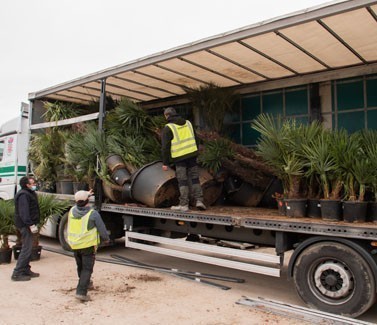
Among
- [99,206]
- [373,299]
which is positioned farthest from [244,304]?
[99,206]

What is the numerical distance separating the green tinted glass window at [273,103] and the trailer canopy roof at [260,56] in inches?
13.5

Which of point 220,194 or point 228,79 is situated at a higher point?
point 228,79

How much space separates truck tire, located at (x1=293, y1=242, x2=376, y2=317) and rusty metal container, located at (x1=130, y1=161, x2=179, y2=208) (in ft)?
8.25

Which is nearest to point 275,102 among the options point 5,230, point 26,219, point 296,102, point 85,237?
point 296,102

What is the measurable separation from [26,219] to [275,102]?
191 inches

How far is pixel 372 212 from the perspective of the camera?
14.3 feet

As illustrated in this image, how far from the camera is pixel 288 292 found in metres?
5.34

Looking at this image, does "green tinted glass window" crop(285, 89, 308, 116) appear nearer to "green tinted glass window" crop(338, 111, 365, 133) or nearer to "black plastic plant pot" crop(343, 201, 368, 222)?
"green tinted glass window" crop(338, 111, 365, 133)

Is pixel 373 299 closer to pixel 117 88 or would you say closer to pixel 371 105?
pixel 371 105

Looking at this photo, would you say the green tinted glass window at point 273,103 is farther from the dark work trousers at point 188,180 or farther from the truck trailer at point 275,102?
the dark work trousers at point 188,180

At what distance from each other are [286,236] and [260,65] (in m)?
3.19

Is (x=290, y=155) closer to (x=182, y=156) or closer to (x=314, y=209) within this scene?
(x=314, y=209)

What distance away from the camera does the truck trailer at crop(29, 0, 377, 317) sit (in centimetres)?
428

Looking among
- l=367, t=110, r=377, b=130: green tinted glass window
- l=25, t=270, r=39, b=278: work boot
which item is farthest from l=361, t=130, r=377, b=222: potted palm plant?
l=25, t=270, r=39, b=278: work boot
